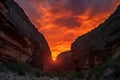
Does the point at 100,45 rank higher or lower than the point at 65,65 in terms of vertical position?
Result: lower

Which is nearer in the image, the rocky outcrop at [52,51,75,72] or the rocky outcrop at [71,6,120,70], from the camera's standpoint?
the rocky outcrop at [71,6,120,70]

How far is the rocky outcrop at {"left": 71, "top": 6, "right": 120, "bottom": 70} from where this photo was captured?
4364 centimetres

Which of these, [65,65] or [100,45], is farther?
[65,65]

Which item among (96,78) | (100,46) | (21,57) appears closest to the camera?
(96,78)

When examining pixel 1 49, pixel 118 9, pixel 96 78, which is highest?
pixel 118 9

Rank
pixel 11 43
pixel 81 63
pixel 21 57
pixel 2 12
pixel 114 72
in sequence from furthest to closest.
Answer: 1. pixel 81 63
2. pixel 21 57
3. pixel 11 43
4. pixel 2 12
5. pixel 114 72

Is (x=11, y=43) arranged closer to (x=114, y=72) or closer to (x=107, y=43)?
(x=107, y=43)

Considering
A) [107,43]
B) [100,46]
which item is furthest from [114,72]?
[100,46]

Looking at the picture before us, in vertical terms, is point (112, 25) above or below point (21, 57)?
above

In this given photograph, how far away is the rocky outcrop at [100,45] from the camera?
1718 inches

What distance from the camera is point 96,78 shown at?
16922mm

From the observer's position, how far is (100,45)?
51.1m

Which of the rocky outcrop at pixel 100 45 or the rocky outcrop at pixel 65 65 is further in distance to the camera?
the rocky outcrop at pixel 65 65

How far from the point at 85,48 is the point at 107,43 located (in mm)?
16081
